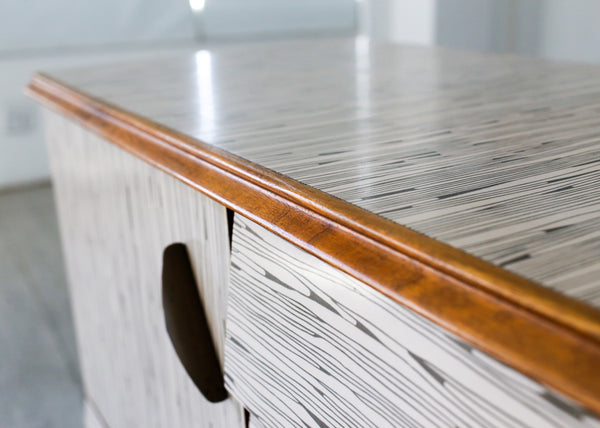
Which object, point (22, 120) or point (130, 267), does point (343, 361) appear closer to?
point (130, 267)

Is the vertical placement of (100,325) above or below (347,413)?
below

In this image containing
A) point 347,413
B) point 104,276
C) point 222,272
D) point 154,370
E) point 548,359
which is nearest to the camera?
point 548,359

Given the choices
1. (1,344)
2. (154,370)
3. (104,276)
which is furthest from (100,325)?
(1,344)

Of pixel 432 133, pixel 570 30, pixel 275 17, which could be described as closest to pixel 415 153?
pixel 432 133

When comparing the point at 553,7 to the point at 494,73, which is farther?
the point at 553,7

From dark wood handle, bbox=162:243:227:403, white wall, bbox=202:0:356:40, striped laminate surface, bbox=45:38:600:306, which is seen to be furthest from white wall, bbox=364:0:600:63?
dark wood handle, bbox=162:243:227:403

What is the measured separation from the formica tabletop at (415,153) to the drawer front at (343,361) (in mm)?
19

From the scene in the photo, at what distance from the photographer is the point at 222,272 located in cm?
44

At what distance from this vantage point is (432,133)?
45 cm

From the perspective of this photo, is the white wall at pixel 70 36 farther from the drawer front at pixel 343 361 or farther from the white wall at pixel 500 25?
the drawer front at pixel 343 361

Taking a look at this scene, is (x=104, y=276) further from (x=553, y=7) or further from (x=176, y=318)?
(x=553, y=7)

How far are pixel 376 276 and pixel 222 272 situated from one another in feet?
0.64

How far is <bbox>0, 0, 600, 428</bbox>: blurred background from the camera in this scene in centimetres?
233

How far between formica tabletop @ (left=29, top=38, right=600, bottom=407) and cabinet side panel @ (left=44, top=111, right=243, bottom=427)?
0.04 m
